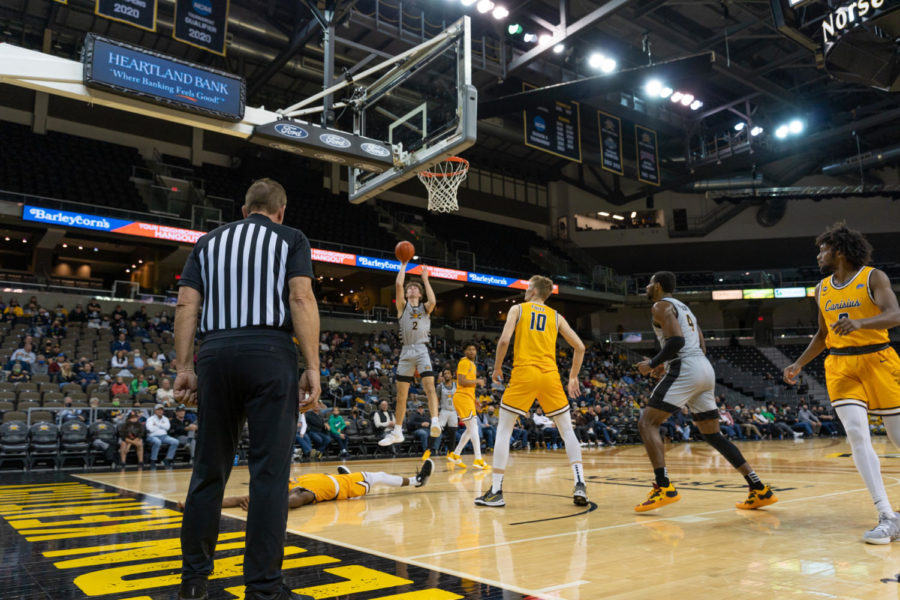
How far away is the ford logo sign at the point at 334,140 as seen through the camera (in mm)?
9406

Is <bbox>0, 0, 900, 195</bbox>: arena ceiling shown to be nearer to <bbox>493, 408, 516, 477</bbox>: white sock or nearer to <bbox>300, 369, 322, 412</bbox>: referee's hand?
<bbox>493, 408, 516, 477</bbox>: white sock

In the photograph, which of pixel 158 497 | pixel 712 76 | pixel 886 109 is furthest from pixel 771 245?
pixel 158 497

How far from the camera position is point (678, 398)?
16.9ft

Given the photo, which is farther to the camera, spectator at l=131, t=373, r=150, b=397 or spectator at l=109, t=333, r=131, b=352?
spectator at l=109, t=333, r=131, b=352

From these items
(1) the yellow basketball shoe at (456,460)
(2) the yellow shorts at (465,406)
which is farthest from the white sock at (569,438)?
(1) the yellow basketball shoe at (456,460)

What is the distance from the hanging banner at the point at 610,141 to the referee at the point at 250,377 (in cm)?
1918

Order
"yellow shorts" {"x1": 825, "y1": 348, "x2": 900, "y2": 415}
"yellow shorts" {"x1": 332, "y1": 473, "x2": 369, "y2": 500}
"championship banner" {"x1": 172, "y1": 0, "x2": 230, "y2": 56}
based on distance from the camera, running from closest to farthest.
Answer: "yellow shorts" {"x1": 825, "y1": 348, "x2": 900, "y2": 415}, "yellow shorts" {"x1": 332, "y1": 473, "x2": 369, "y2": 500}, "championship banner" {"x1": 172, "y1": 0, "x2": 230, "y2": 56}

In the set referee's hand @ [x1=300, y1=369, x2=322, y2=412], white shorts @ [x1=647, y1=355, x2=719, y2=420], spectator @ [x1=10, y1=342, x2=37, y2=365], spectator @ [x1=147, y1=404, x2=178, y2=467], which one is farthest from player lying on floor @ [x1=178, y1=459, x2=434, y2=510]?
spectator @ [x1=10, y1=342, x2=37, y2=365]

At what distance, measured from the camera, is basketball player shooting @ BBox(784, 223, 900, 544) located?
383 cm

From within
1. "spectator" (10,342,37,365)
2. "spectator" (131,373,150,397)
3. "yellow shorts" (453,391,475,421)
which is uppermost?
"spectator" (10,342,37,365)

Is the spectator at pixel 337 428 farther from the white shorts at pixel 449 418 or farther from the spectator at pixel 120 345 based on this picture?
the spectator at pixel 120 345

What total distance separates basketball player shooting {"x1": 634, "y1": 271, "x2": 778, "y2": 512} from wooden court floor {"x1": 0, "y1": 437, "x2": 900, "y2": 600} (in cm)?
18

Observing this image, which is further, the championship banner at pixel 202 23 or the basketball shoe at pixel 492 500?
the championship banner at pixel 202 23

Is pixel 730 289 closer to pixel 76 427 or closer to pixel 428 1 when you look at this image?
pixel 428 1
